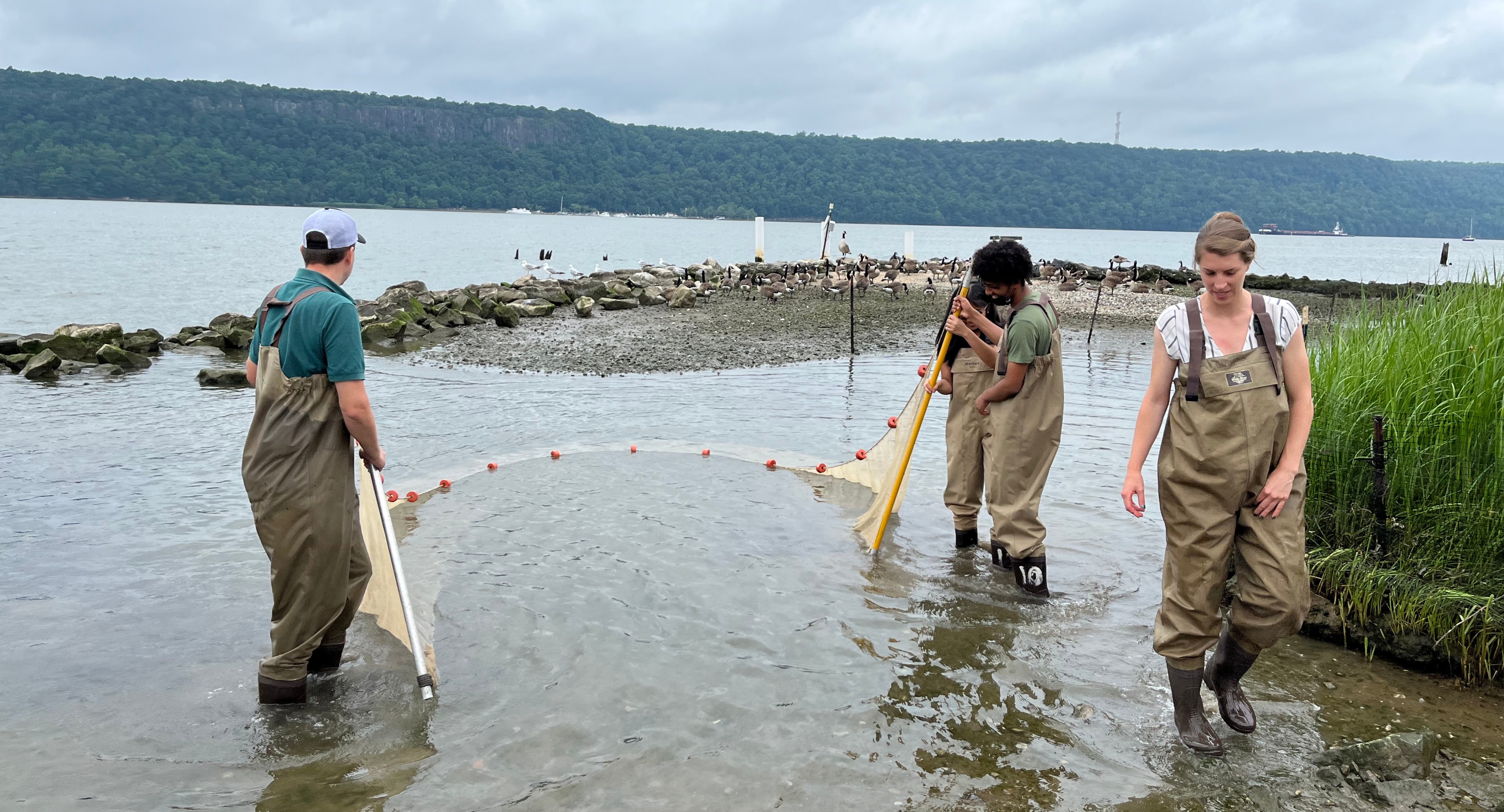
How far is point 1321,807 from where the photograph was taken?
12.9 feet

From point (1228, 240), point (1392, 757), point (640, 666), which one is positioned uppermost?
point (1228, 240)

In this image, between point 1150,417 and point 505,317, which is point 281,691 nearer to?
point 1150,417

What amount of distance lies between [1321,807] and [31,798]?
5.24 metres

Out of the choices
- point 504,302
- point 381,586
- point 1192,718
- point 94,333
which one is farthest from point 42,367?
point 1192,718

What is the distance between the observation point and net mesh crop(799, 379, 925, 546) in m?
7.23

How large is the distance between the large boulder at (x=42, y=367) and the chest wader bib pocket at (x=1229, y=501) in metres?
17.3

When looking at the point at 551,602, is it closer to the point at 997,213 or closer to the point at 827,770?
the point at 827,770

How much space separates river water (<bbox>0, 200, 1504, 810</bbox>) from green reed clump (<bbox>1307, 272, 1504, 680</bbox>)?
35 centimetres

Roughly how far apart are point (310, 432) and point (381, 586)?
156cm

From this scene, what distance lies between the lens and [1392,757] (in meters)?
4.05

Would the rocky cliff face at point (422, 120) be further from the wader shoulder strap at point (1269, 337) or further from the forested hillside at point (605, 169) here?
the wader shoulder strap at point (1269, 337)

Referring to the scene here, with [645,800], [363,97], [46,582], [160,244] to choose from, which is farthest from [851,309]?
[363,97]

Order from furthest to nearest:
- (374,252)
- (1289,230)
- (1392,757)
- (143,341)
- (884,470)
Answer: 1. (1289,230)
2. (374,252)
3. (143,341)
4. (884,470)
5. (1392,757)

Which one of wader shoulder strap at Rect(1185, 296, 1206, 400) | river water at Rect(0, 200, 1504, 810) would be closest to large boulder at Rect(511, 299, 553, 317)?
river water at Rect(0, 200, 1504, 810)
